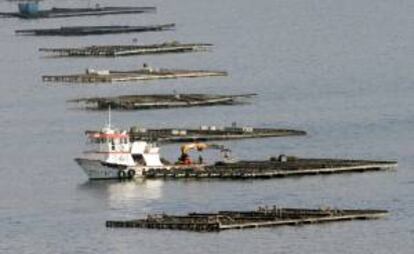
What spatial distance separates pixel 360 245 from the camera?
86.8 m

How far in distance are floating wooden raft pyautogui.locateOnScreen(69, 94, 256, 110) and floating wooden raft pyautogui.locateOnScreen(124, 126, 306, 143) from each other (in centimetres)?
1791

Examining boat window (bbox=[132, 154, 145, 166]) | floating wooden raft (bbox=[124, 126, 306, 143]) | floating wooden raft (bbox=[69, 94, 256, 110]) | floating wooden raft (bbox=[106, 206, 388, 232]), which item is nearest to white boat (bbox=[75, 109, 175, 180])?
boat window (bbox=[132, 154, 145, 166])

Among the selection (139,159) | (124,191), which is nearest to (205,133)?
(139,159)

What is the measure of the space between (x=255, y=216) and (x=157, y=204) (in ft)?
26.4

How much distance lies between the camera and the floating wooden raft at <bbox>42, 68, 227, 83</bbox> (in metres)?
170

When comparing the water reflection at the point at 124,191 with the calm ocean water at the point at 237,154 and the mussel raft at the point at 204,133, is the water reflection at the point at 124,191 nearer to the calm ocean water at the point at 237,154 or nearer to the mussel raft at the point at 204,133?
the calm ocean water at the point at 237,154

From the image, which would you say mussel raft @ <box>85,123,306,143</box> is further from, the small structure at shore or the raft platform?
the small structure at shore

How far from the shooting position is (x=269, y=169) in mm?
107312

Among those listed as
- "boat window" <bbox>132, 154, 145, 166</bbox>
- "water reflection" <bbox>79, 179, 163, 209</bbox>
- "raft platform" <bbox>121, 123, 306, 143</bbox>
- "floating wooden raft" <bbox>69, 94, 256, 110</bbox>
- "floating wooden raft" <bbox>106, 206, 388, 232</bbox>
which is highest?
"floating wooden raft" <bbox>69, 94, 256, 110</bbox>

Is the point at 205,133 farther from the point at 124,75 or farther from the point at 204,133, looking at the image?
the point at 124,75

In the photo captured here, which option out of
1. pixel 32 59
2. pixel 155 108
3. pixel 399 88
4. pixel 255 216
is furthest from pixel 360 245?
pixel 32 59

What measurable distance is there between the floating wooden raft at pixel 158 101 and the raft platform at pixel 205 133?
18.0 m

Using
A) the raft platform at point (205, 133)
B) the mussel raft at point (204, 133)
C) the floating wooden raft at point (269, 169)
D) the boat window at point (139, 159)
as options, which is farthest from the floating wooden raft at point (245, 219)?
the raft platform at point (205, 133)

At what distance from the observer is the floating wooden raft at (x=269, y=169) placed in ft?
351
